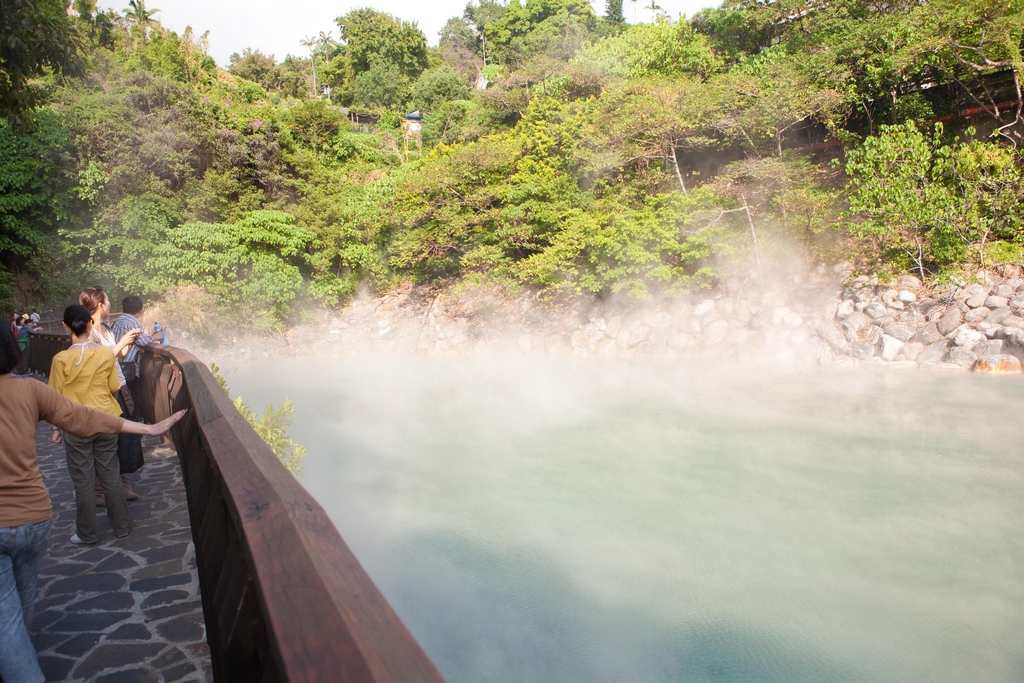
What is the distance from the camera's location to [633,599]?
5777 millimetres

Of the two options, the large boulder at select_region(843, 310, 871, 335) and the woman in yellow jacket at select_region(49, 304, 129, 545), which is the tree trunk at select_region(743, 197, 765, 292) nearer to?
the large boulder at select_region(843, 310, 871, 335)

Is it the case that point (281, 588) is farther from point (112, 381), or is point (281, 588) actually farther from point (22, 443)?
point (112, 381)

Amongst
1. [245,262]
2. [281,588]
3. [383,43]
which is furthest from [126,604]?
[383,43]

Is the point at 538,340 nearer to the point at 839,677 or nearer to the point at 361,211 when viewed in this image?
the point at 361,211

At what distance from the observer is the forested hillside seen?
43.3ft

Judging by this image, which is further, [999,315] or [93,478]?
[999,315]

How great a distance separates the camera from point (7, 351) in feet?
6.99

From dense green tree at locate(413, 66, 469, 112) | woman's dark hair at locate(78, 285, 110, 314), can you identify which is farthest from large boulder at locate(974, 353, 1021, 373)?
dense green tree at locate(413, 66, 469, 112)

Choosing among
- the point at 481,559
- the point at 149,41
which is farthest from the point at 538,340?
the point at 149,41

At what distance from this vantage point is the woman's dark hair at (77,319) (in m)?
3.59

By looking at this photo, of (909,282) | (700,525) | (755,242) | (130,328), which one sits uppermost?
(130,328)

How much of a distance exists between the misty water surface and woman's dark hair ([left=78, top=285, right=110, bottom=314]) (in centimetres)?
346

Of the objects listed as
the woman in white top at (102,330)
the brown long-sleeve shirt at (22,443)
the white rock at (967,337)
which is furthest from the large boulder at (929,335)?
the brown long-sleeve shirt at (22,443)

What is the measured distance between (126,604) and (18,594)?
3.24 feet
